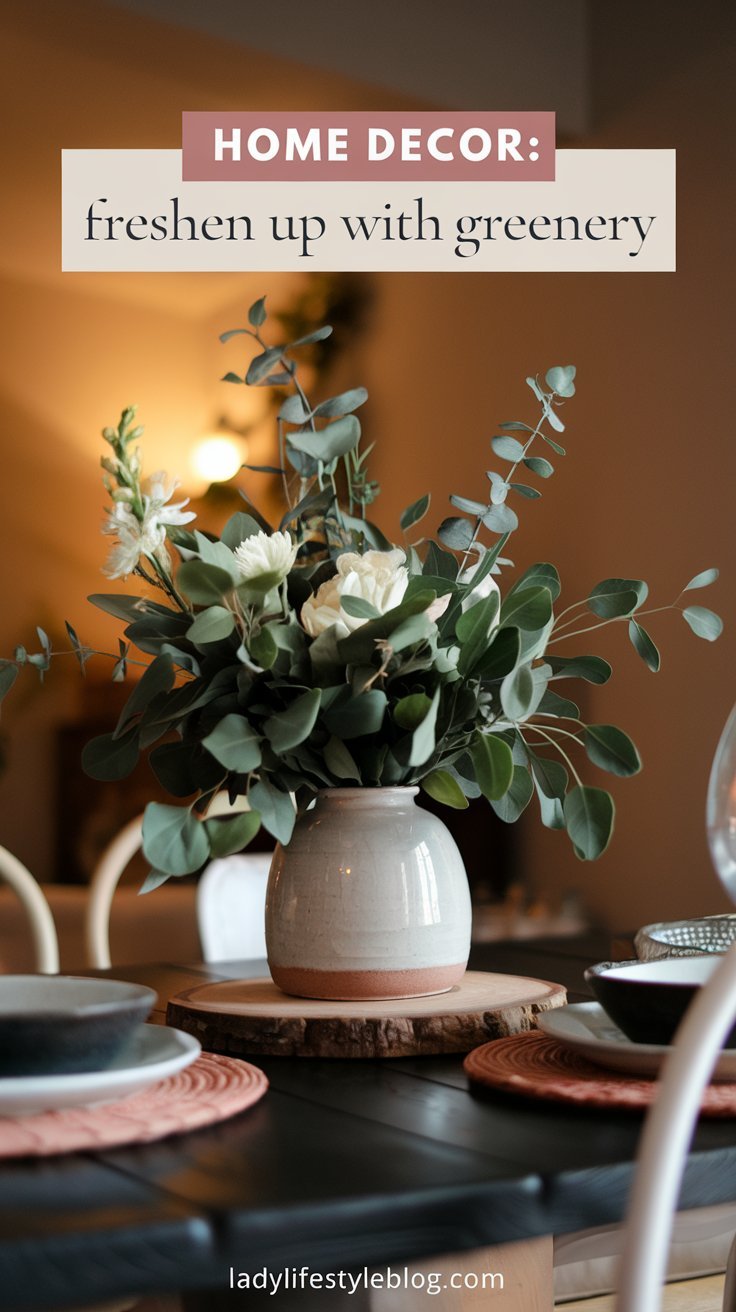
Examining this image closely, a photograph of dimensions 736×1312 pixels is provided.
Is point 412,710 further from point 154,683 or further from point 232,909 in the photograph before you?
point 232,909

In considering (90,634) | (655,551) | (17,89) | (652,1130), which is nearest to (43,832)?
(90,634)

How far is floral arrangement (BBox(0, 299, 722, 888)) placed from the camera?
914mm

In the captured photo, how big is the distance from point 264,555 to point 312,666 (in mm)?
82

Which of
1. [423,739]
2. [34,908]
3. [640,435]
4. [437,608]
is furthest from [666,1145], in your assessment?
[640,435]

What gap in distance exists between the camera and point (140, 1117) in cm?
67

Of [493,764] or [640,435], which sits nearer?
[493,764]

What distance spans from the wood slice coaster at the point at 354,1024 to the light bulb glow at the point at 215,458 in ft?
7.87

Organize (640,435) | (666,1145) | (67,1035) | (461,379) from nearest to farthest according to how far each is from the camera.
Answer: (666,1145)
(67,1035)
(640,435)
(461,379)

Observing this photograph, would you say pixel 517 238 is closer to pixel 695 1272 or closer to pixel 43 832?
pixel 43 832

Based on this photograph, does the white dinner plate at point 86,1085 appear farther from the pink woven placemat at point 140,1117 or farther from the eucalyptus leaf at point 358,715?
the eucalyptus leaf at point 358,715

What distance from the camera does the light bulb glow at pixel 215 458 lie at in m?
3.28

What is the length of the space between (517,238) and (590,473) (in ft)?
2.04

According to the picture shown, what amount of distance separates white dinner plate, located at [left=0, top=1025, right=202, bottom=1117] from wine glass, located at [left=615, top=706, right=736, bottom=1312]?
0.28 meters

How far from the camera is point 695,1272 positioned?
2029mm
